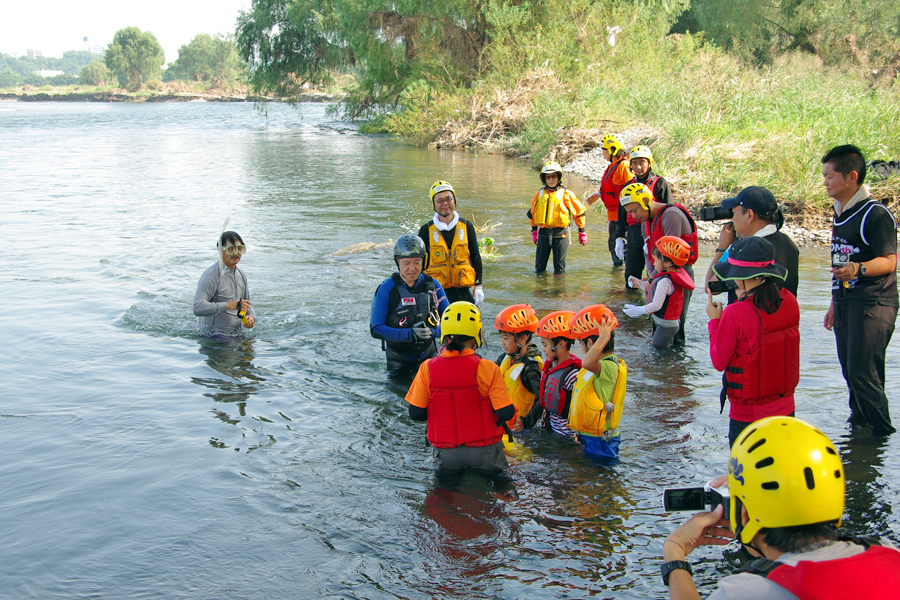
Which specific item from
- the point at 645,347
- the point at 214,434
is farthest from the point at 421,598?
the point at 645,347

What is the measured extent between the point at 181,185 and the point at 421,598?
22.6 meters

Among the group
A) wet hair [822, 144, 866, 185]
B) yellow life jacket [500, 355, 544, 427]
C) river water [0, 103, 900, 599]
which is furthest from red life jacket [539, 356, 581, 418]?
wet hair [822, 144, 866, 185]

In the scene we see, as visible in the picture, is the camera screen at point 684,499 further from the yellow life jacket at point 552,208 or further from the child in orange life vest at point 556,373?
the yellow life jacket at point 552,208

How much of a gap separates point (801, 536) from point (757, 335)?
2194 millimetres

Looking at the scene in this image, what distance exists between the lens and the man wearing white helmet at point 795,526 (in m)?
1.92

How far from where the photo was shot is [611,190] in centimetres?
1048

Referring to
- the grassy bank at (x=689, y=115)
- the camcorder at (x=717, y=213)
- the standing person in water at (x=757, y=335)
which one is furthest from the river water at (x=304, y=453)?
the grassy bank at (x=689, y=115)

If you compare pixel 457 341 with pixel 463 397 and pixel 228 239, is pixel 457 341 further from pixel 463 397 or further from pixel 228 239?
pixel 228 239

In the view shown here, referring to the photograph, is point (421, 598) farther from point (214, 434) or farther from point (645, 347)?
point (645, 347)

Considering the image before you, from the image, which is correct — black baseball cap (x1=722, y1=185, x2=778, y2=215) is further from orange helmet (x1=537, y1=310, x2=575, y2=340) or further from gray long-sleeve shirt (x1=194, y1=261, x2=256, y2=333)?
gray long-sleeve shirt (x1=194, y1=261, x2=256, y2=333)

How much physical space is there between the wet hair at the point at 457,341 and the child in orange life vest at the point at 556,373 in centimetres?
77

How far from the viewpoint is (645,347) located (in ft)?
26.3

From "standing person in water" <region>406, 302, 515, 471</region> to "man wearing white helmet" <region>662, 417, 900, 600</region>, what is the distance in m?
2.27

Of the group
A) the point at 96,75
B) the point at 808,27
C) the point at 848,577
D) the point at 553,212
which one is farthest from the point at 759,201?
the point at 96,75
